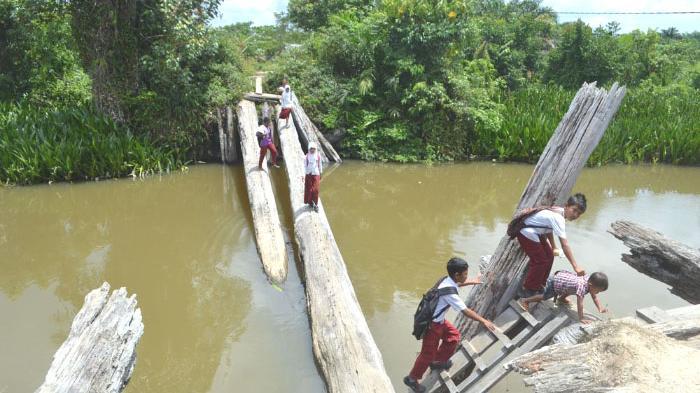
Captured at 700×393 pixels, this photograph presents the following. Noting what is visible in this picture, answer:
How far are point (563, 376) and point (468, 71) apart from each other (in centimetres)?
1252

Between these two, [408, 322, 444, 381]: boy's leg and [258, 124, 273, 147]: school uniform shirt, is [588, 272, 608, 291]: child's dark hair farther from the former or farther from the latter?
[258, 124, 273, 147]: school uniform shirt

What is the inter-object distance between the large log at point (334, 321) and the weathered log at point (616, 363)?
47.4 inches

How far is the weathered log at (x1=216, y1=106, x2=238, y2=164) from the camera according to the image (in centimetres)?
1200

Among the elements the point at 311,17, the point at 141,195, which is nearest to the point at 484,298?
the point at 141,195

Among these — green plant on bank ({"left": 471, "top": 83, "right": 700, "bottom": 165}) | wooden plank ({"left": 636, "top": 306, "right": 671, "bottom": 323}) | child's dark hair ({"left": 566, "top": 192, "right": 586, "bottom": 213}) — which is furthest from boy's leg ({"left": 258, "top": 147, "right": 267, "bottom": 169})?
wooden plank ({"left": 636, "top": 306, "right": 671, "bottom": 323})

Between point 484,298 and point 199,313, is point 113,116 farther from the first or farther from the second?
point 484,298

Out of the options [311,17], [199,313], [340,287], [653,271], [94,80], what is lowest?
[199,313]

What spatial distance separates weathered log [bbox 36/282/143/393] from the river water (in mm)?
1448

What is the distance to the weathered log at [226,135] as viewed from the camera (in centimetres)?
1200

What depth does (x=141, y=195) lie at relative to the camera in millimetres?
9719

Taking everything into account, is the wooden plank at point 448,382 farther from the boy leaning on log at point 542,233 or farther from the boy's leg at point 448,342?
the boy leaning on log at point 542,233

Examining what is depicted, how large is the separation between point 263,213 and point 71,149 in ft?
16.1

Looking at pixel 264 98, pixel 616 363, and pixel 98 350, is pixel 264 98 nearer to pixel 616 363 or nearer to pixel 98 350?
pixel 98 350

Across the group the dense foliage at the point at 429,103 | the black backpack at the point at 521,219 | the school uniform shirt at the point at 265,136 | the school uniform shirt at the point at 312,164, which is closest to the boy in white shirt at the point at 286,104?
the school uniform shirt at the point at 265,136
